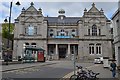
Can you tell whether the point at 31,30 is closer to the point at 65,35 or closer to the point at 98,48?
the point at 65,35

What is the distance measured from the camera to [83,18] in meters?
68.8

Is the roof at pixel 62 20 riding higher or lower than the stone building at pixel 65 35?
higher

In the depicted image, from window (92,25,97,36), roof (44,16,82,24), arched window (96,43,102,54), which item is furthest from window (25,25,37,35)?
arched window (96,43,102,54)

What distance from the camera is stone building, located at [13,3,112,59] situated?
219 ft

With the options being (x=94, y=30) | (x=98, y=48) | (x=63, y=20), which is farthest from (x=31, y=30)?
(x=98, y=48)

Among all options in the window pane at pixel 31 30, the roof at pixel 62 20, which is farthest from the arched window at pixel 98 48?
the window pane at pixel 31 30

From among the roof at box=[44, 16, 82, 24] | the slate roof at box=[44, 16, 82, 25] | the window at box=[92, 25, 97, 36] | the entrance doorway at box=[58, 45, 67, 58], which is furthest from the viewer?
the roof at box=[44, 16, 82, 24]

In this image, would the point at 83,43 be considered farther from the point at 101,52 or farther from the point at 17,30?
the point at 17,30

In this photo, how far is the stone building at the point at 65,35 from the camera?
2628 inches

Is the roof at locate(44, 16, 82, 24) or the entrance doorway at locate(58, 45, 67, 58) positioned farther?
the roof at locate(44, 16, 82, 24)

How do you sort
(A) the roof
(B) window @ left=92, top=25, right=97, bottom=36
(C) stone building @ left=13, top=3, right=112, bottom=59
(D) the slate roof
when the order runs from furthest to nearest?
(A) the roof < (D) the slate roof < (B) window @ left=92, top=25, right=97, bottom=36 < (C) stone building @ left=13, top=3, right=112, bottom=59

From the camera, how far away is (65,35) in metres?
69.6

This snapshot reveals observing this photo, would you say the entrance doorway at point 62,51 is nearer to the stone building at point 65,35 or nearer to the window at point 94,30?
the stone building at point 65,35

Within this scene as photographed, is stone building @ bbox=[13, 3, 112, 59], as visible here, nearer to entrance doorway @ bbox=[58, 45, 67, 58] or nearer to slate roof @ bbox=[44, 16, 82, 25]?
entrance doorway @ bbox=[58, 45, 67, 58]
